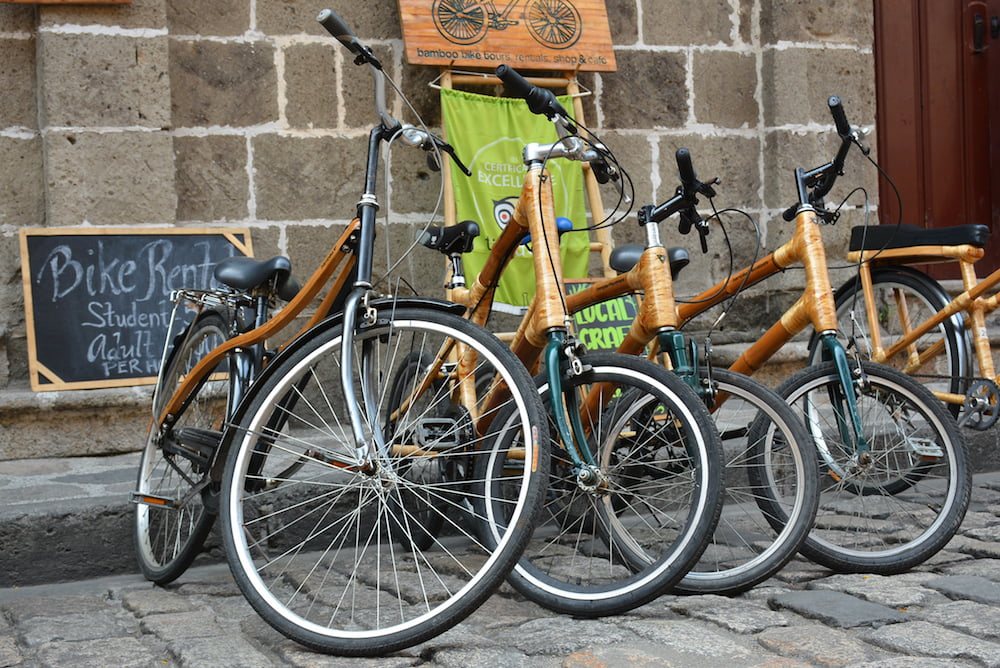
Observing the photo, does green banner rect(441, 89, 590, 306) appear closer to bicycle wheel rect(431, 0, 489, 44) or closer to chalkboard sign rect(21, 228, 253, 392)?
bicycle wheel rect(431, 0, 489, 44)

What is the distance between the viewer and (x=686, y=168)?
308 centimetres

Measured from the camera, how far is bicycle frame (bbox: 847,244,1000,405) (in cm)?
413

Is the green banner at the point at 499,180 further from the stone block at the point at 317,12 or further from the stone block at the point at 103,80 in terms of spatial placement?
the stone block at the point at 103,80

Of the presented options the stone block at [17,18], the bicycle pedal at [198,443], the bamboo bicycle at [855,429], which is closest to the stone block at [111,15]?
the stone block at [17,18]

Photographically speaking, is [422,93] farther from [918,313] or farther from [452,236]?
[918,313]

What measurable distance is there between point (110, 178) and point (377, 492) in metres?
2.66

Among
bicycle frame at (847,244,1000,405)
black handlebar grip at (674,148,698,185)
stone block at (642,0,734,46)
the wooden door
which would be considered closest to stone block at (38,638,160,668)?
black handlebar grip at (674,148,698,185)

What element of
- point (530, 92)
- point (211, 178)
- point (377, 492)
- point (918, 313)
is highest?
point (211, 178)

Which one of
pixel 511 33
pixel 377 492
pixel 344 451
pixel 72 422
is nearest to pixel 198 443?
pixel 344 451

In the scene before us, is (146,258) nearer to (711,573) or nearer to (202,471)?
(202,471)

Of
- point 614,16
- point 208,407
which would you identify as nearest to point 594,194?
point 614,16

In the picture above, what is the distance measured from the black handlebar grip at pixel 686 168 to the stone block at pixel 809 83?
282 centimetres

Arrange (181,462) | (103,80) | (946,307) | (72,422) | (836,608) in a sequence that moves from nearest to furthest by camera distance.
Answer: (836,608)
(181,462)
(946,307)
(72,422)
(103,80)

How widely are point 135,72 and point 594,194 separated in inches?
82.2
